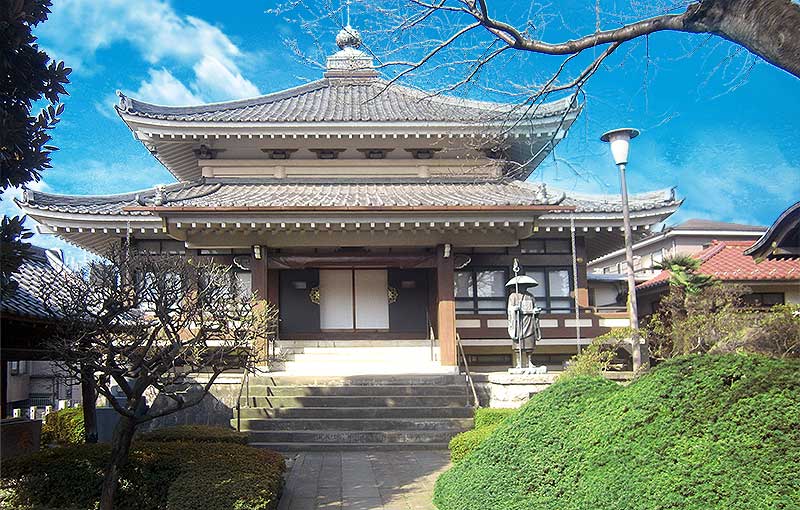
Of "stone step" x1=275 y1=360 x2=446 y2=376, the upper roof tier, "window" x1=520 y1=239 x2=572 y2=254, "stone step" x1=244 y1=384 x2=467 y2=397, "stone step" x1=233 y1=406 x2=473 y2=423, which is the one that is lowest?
"stone step" x1=233 y1=406 x2=473 y2=423

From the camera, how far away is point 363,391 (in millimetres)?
14305

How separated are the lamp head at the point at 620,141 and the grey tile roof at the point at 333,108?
2218mm

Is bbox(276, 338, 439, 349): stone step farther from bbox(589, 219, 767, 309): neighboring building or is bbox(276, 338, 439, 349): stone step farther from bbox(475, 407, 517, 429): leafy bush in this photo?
bbox(589, 219, 767, 309): neighboring building

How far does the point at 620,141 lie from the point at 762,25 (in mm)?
9621

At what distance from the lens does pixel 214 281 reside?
8742 mm

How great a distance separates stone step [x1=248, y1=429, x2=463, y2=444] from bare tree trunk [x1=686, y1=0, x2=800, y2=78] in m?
9.23

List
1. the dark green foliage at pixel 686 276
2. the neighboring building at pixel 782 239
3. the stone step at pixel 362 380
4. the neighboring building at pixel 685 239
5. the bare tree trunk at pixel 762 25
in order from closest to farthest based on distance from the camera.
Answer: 1. the bare tree trunk at pixel 762 25
2. the neighboring building at pixel 782 239
3. the stone step at pixel 362 380
4. the dark green foliage at pixel 686 276
5. the neighboring building at pixel 685 239

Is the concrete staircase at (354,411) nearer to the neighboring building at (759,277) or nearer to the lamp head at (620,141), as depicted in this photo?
the lamp head at (620,141)

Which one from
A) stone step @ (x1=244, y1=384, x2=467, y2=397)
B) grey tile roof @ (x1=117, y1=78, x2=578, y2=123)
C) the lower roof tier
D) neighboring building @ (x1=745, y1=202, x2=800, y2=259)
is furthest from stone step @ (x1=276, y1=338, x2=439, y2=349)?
neighboring building @ (x1=745, y1=202, x2=800, y2=259)

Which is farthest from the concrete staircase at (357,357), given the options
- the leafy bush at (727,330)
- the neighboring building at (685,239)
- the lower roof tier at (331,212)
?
the neighboring building at (685,239)

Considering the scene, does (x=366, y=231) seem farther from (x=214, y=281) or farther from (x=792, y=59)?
(x=792, y=59)

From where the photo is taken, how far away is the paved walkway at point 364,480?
7898mm

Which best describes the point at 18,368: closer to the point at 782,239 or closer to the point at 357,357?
the point at 357,357

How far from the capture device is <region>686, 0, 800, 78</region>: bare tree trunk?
4.75 metres
